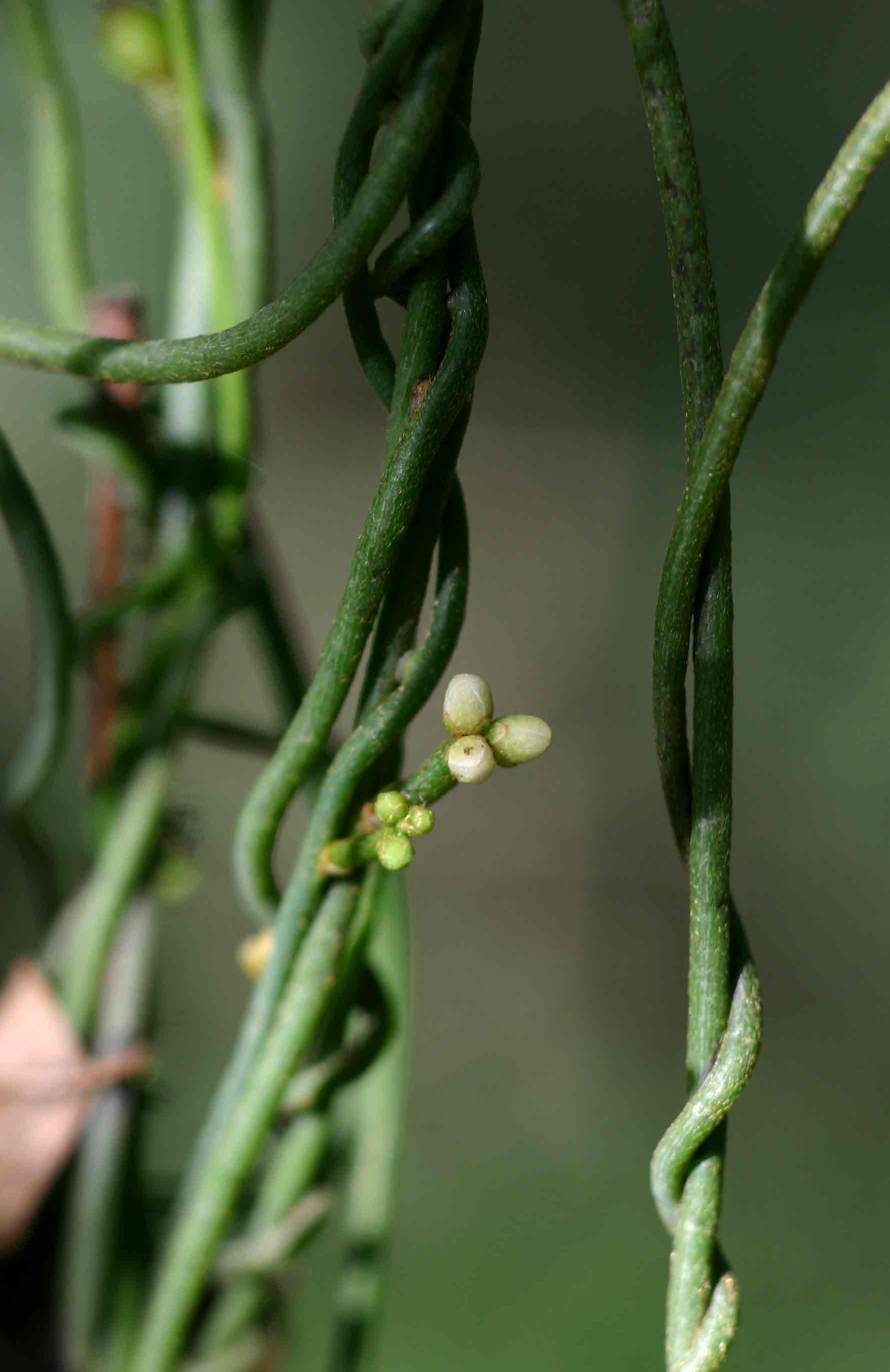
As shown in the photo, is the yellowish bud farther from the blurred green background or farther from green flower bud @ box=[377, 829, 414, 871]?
the blurred green background

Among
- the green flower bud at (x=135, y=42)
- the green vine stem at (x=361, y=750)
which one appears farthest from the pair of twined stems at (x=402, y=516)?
the green flower bud at (x=135, y=42)

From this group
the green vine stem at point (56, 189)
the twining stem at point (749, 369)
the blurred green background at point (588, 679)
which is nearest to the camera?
the twining stem at point (749, 369)

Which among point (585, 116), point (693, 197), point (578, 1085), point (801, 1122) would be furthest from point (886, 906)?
point (693, 197)

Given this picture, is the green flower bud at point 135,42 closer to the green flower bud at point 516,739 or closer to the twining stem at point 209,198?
the twining stem at point 209,198

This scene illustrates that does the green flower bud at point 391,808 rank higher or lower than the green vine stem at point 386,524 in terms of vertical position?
lower

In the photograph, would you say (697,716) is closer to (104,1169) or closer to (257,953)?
(257,953)

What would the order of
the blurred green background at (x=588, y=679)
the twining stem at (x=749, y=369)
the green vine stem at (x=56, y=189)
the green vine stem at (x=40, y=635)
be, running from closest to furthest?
the twining stem at (x=749, y=369) < the green vine stem at (x=40, y=635) < the green vine stem at (x=56, y=189) < the blurred green background at (x=588, y=679)
